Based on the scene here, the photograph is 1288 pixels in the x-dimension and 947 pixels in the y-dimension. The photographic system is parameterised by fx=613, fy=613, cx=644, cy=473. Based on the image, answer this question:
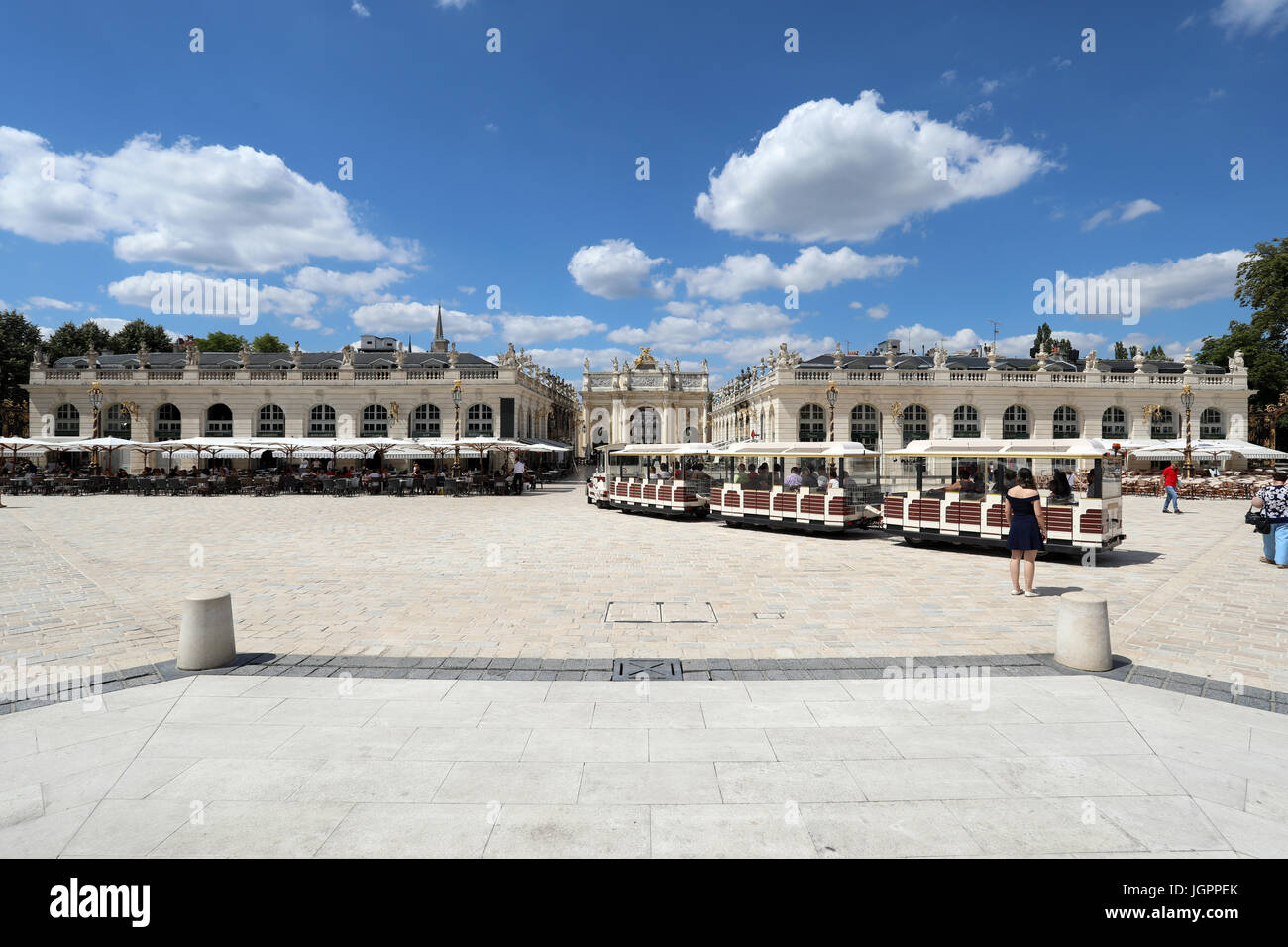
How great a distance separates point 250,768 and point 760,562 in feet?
31.5

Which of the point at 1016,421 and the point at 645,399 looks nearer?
the point at 1016,421

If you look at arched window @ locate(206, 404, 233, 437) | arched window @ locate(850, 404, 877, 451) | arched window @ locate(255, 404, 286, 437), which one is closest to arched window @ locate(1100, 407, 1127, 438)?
arched window @ locate(850, 404, 877, 451)

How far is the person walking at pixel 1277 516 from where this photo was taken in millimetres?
11328

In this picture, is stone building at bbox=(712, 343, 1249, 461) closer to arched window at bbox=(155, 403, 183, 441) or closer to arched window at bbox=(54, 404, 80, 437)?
arched window at bbox=(155, 403, 183, 441)

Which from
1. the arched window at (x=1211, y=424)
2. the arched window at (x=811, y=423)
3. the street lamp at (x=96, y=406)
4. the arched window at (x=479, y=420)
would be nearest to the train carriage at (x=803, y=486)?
the arched window at (x=479, y=420)

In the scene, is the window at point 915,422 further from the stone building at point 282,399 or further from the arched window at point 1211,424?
the stone building at point 282,399

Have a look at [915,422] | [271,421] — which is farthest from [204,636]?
[915,422]

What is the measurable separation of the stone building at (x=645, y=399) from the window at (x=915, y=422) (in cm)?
2165

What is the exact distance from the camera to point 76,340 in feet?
186

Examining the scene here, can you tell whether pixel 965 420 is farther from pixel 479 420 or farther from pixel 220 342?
pixel 220 342

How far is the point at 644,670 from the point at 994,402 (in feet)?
149

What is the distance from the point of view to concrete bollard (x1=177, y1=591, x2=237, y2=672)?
6.07 metres

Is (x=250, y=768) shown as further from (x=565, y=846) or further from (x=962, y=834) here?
(x=962, y=834)

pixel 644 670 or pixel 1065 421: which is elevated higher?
pixel 1065 421
